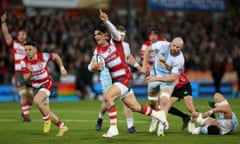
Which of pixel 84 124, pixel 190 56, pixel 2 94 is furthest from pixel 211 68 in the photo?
pixel 84 124

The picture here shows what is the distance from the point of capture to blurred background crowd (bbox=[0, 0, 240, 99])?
1319 inches

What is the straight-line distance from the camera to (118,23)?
36.8 metres

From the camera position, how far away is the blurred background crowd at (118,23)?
1319 inches

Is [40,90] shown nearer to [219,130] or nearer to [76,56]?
[219,130]

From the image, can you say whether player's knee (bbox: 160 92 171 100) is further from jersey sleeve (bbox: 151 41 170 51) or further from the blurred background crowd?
the blurred background crowd

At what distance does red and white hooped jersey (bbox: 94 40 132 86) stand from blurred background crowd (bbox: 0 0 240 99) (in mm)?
14407

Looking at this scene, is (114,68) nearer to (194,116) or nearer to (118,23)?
(194,116)

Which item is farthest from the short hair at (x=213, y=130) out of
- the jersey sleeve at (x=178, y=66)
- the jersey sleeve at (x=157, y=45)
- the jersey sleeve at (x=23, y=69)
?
the jersey sleeve at (x=23, y=69)

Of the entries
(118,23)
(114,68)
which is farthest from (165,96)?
(118,23)

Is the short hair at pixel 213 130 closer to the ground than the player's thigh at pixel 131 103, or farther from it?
closer to the ground

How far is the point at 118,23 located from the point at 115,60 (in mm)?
22075

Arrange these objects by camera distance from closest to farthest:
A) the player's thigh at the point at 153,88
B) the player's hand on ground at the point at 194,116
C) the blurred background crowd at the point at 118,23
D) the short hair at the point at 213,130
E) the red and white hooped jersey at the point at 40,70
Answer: the short hair at the point at 213,130
the player's hand on ground at the point at 194,116
the red and white hooped jersey at the point at 40,70
the player's thigh at the point at 153,88
the blurred background crowd at the point at 118,23

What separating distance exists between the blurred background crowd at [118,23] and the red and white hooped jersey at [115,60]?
14407mm

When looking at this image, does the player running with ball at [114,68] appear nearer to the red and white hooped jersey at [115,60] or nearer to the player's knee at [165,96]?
the red and white hooped jersey at [115,60]
